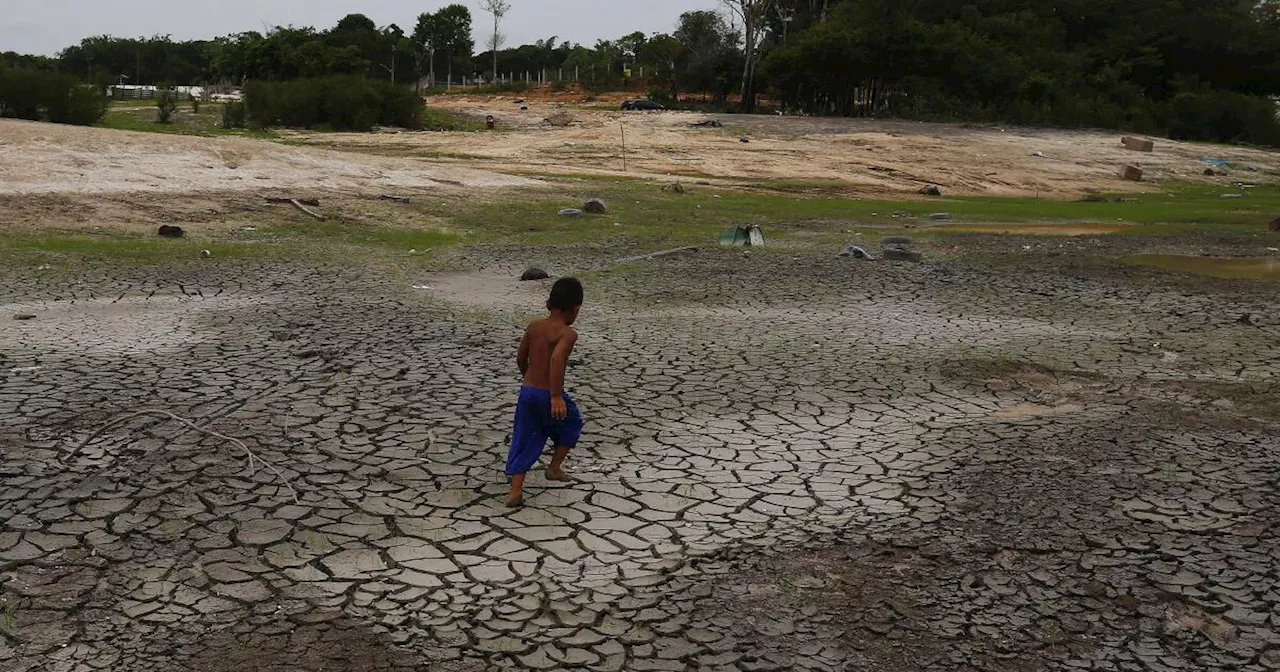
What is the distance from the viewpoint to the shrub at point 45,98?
92.8ft

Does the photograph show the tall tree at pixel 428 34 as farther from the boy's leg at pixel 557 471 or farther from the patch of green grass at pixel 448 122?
the boy's leg at pixel 557 471

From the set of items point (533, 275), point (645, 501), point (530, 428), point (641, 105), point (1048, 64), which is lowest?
point (645, 501)

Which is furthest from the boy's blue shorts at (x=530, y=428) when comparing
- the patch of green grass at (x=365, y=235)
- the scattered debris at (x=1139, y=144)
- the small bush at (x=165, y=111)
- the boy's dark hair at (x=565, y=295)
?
the scattered debris at (x=1139, y=144)

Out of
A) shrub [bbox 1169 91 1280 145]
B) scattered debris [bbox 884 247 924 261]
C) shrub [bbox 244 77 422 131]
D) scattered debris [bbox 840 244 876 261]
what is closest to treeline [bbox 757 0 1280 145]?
shrub [bbox 1169 91 1280 145]

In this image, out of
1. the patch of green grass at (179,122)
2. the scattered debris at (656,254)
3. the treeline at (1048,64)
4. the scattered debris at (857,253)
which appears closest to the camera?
the scattered debris at (656,254)

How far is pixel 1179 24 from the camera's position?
190 ft

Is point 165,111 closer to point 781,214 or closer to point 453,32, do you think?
point 781,214

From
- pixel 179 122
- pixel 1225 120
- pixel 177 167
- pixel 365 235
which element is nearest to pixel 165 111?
pixel 179 122

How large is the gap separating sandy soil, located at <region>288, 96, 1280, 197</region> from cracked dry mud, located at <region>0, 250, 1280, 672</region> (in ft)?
65.5

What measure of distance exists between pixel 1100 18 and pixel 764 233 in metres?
49.9

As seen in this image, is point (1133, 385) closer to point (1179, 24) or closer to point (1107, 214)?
point (1107, 214)

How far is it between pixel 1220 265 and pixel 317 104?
103 ft

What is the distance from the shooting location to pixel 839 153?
115 ft

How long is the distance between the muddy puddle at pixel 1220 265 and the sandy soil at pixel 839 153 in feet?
41.4
